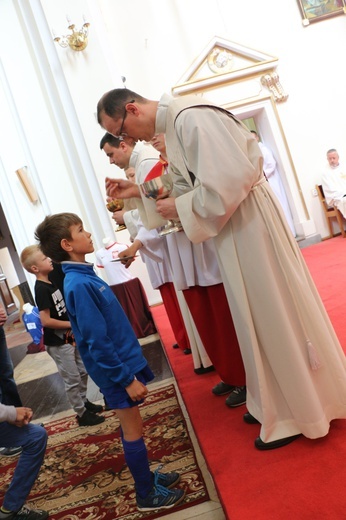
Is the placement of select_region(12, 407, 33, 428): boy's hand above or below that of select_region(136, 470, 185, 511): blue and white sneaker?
above

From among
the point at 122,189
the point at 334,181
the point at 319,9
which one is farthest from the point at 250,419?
the point at 319,9

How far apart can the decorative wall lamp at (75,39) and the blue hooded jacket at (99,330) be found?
20.5 ft

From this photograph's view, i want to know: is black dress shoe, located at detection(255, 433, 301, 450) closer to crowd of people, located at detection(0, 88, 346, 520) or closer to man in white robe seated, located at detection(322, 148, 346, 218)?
crowd of people, located at detection(0, 88, 346, 520)

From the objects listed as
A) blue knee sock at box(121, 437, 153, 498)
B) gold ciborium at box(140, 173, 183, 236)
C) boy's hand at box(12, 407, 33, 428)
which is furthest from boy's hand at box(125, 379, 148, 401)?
gold ciborium at box(140, 173, 183, 236)

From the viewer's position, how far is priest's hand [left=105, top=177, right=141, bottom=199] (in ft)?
10.3

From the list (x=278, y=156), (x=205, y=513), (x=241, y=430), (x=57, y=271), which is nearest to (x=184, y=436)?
(x=241, y=430)

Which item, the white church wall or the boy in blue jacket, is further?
the white church wall

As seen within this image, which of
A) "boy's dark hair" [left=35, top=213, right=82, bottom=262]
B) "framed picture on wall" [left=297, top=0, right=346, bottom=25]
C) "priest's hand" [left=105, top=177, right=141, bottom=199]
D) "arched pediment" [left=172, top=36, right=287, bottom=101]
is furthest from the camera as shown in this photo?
"framed picture on wall" [left=297, top=0, right=346, bottom=25]

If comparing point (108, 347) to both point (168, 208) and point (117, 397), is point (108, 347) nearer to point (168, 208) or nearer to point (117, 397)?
point (117, 397)

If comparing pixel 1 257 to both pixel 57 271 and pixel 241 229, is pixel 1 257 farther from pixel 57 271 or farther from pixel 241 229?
pixel 241 229

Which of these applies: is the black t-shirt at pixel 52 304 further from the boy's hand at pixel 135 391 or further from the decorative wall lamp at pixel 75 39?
the decorative wall lamp at pixel 75 39

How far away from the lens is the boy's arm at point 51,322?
3.80 m

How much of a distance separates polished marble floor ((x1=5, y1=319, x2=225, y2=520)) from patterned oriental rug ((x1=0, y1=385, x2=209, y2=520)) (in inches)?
2.0

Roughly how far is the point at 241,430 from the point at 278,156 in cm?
767
